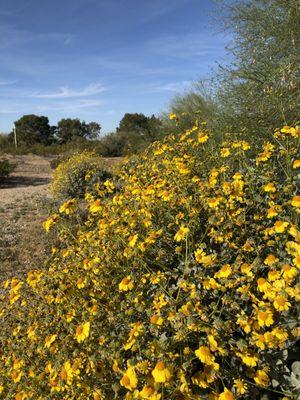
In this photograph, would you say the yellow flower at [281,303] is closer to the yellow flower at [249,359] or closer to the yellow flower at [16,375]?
the yellow flower at [249,359]

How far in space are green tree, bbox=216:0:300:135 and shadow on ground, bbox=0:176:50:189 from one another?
7.15m

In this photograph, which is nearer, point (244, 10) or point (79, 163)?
point (244, 10)

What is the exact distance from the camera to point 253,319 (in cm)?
168

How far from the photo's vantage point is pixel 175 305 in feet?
6.01

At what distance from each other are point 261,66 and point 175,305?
471cm

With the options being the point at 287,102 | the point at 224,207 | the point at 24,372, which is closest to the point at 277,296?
the point at 224,207

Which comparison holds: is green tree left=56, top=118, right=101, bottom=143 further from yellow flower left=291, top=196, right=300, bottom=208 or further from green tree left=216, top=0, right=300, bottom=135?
yellow flower left=291, top=196, right=300, bottom=208

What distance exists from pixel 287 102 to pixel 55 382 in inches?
156

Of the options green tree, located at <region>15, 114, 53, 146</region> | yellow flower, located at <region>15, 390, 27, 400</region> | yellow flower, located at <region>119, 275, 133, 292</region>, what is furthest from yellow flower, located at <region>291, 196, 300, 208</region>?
green tree, located at <region>15, 114, 53, 146</region>

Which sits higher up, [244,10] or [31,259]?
[244,10]

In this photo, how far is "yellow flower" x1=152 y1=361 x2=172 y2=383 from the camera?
142cm

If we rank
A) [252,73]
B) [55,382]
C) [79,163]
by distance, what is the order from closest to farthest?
[55,382] → [252,73] → [79,163]

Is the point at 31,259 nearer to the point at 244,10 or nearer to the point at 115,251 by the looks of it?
the point at 115,251

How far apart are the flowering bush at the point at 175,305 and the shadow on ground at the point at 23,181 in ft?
30.2
